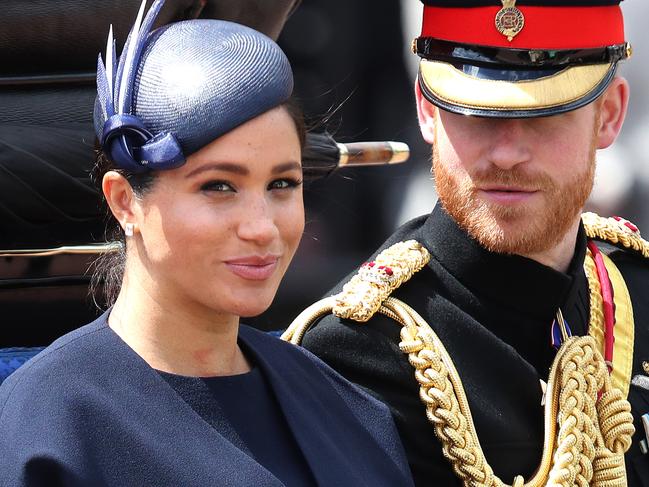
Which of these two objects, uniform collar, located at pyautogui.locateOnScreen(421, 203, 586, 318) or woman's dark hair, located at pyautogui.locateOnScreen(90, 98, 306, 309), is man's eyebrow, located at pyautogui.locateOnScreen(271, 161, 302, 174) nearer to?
woman's dark hair, located at pyautogui.locateOnScreen(90, 98, 306, 309)

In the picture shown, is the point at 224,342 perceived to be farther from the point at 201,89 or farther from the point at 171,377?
the point at 201,89

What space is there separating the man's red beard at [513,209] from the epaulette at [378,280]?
0.13 meters

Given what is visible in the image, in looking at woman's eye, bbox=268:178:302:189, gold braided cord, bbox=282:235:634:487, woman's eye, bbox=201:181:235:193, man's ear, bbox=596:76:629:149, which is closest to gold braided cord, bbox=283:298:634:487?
gold braided cord, bbox=282:235:634:487

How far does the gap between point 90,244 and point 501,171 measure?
78 cm

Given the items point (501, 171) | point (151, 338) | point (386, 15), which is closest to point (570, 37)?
point (501, 171)

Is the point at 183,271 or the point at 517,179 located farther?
the point at 517,179

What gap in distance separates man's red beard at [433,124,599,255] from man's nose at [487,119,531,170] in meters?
0.02

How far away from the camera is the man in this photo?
235 centimetres

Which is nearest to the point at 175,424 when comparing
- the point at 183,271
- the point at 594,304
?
the point at 183,271

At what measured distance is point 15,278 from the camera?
2.28 metres

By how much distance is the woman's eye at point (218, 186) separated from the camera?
6.09 feet

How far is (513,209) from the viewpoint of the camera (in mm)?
2357

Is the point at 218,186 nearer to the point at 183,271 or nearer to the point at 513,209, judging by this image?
the point at 183,271

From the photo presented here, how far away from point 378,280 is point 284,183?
546 mm
